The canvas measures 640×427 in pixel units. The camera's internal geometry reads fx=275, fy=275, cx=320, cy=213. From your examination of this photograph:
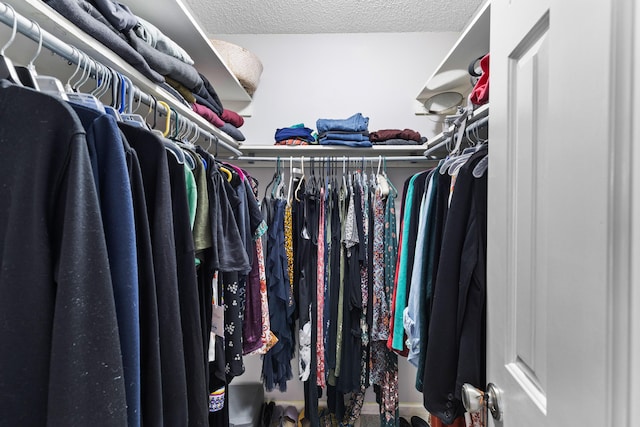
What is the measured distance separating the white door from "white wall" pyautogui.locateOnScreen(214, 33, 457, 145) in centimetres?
131

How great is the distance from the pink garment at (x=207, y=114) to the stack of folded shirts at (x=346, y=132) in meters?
0.60

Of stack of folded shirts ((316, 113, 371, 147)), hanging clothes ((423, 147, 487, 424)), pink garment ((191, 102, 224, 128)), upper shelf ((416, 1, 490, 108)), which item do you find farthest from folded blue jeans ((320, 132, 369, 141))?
hanging clothes ((423, 147, 487, 424))

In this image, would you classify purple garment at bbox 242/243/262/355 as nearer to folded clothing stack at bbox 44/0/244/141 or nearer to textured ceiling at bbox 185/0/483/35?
folded clothing stack at bbox 44/0/244/141

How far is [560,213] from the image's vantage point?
0.40 m

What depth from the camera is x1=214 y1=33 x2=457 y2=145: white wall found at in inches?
73.9

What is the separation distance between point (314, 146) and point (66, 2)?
1.14 meters

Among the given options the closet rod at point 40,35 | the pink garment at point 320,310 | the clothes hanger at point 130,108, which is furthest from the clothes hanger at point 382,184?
the closet rod at point 40,35

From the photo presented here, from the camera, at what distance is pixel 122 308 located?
0.45 m

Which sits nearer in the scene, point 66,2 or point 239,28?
point 66,2

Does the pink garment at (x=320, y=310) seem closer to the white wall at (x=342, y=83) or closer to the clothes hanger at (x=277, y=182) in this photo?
the clothes hanger at (x=277, y=182)

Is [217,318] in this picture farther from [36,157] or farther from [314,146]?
[314,146]

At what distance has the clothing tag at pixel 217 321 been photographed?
896 millimetres

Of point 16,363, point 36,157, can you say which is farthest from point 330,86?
point 16,363

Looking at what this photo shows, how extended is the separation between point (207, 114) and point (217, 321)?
2.86 ft
